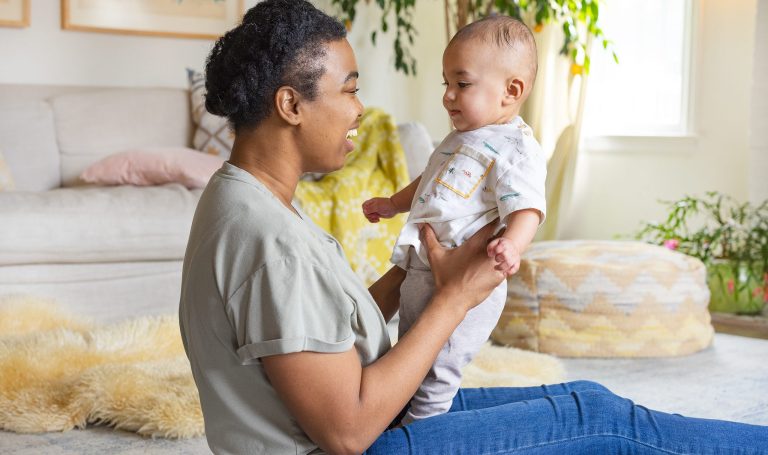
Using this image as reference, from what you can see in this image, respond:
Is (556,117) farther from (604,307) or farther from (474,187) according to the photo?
(474,187)

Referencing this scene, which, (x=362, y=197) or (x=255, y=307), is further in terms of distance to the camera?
(x=362, y=197)

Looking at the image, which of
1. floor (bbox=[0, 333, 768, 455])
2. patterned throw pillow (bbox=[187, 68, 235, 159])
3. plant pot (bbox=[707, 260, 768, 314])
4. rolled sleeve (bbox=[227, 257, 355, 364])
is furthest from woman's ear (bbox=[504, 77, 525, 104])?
patterned throw pillow (bbox=[187, 68, 235, 159])

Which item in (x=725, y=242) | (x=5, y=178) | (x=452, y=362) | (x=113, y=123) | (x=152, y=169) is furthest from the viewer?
(x=113, y=123)

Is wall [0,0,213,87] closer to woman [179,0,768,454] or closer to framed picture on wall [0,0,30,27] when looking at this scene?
framed picture on wall [0,0,30,27]

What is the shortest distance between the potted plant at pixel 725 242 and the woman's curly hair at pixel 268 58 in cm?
323

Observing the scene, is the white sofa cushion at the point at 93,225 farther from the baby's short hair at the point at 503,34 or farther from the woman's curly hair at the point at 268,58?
the woman's curly hair at the point at 268,58

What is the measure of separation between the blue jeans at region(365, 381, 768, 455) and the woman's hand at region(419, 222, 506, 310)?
0.16 meters

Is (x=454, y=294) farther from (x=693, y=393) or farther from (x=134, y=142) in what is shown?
(x=134, y=142)

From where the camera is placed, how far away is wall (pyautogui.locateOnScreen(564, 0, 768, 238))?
466 centimetres

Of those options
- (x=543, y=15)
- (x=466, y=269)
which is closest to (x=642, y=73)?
(x=543, y=15)

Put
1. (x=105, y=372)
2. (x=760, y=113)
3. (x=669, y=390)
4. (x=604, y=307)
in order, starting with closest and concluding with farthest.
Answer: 1. (x=105, y=372)
2. (x=669, y=390)
3. (x=604, y=307)
4. (x=760, y=113)

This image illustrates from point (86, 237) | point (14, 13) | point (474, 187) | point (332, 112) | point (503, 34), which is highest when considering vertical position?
point (14, 13)

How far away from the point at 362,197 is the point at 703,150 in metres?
1.84

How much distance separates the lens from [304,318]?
3.62 ft
